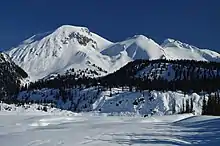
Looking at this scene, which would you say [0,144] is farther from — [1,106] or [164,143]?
[1,106]

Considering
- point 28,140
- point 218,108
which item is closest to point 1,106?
point 218,108

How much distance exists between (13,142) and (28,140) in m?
0.94

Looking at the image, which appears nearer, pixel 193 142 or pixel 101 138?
pixel 193 142

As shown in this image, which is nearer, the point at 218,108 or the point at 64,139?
the point at 64,139

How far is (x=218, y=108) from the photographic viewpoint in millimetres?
119375

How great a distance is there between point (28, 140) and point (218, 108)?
102 m

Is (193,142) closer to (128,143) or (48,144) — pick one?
(128,143)

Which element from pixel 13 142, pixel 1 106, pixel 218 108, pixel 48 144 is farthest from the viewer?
pixel 1 106

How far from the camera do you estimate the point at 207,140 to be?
2436cm

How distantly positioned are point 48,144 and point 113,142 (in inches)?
143

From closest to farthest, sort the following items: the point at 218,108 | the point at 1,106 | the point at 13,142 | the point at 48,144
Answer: the point at 48,144, the point at 13,142, the point at 218,108, the point at 1,106

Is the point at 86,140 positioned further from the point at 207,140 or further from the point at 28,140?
the point at 207,140

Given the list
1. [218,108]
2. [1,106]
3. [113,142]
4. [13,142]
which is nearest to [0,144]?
[13,142]

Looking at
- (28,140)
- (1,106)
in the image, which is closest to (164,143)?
(28,140)
